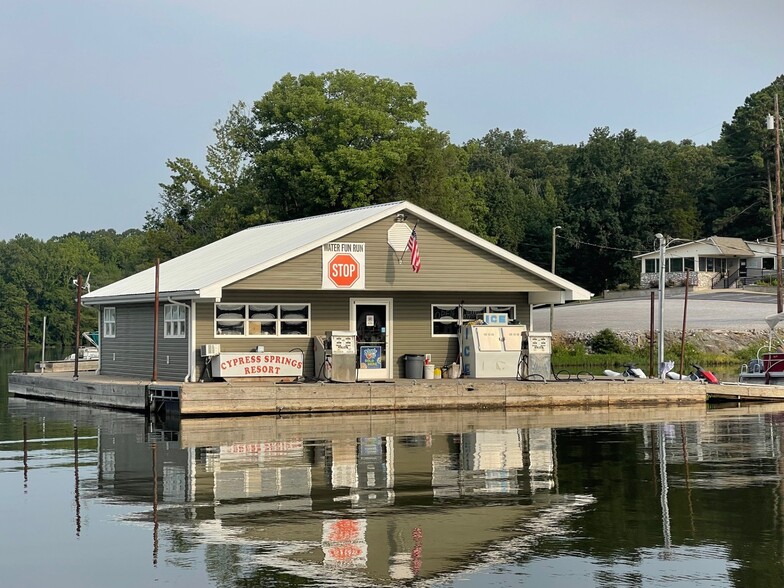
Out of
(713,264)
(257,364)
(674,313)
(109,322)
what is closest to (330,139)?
(674,313)

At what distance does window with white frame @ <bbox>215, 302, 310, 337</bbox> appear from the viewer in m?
33.4

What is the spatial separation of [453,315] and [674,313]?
3268cm

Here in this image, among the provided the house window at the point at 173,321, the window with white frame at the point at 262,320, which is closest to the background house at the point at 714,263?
the window with white frame at the point at 262,320

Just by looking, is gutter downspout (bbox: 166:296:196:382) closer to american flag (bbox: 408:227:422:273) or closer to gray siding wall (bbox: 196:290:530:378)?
gray siding wall (bbox: 196:290:530:378)

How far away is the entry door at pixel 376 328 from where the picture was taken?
115 feet

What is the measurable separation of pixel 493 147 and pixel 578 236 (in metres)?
68.2

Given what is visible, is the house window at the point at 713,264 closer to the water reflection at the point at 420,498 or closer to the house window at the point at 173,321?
the house window at the point at 173,321

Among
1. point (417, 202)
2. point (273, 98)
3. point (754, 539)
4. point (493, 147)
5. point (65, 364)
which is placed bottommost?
point (754, 539)

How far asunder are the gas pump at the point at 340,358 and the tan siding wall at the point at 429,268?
162cm

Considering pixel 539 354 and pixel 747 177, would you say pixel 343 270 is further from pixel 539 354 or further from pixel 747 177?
pixel 747 177

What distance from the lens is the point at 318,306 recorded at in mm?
34750

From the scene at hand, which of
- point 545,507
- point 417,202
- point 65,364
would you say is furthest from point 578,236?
point 545,507

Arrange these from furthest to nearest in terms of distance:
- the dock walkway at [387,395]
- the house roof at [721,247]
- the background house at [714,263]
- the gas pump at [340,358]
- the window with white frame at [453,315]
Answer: the background house at [714,263] < the house roof at [721,247] < the window with white frame at [453,315] < the gas pump at [340,358] < the dock walkway at [387,395]

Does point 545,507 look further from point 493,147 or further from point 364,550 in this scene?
point 493,147
